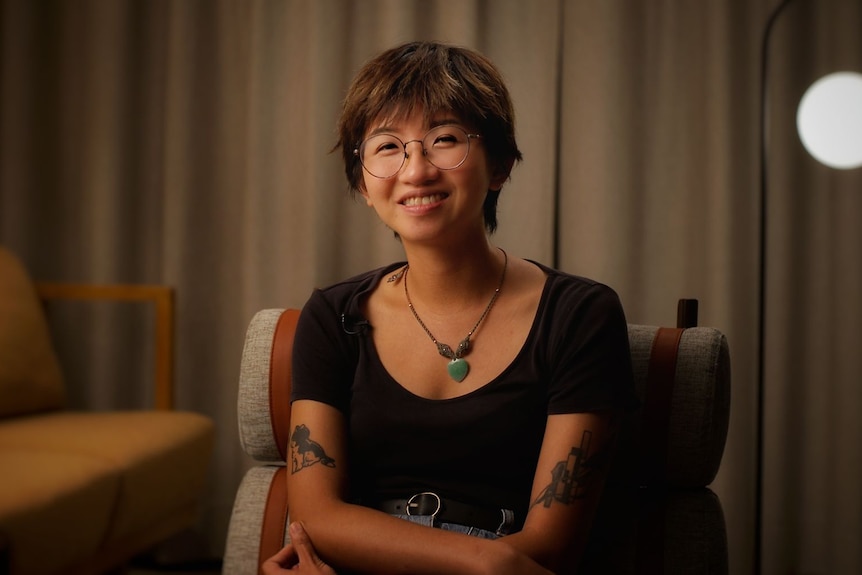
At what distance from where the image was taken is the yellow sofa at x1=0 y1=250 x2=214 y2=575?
1.41 meters

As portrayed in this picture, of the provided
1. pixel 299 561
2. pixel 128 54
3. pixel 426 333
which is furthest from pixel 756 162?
pixel 128 54

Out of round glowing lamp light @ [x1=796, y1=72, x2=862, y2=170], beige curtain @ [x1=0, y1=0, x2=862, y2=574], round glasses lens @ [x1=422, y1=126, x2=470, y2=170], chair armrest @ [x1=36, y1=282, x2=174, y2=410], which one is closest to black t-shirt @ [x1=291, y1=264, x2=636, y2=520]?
round glasses lens @ [x1=422, y1=126, x2=470, y2=170]

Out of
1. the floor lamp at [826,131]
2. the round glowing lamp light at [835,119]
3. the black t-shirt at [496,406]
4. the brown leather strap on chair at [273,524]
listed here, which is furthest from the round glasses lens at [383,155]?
the round glowing lamp light at [835,119]

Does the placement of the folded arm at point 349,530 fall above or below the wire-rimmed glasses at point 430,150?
below

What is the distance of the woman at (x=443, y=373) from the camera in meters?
0.98

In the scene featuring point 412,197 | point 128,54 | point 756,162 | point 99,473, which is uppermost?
point 128,54

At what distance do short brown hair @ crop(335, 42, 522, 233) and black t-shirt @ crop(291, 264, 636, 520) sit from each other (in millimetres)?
246

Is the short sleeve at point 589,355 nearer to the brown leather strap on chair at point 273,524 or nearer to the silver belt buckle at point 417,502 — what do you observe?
the silver belt buckle at point 417,502

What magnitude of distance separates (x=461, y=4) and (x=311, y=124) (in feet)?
1.62

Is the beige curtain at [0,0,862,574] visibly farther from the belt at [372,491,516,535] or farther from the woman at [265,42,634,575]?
the belt at [372,491,516,535]

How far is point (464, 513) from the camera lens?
102 cm

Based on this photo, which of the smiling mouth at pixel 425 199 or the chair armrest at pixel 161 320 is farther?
the chair armrest at pixel 161 320

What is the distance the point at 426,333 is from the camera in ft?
3.64

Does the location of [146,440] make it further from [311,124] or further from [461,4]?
[461,4]
